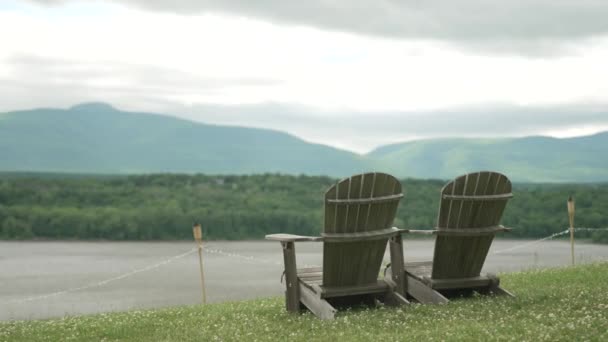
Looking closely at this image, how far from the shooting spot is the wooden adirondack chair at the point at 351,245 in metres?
7.93

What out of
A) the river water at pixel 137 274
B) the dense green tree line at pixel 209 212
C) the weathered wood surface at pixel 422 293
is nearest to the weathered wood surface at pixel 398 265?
the weathered wood surface at pixel 422 293

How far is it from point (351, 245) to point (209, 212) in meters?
43.3

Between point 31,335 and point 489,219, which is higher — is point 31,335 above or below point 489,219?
below

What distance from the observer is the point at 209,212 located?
5072cm

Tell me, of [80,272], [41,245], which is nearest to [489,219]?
[80,272]

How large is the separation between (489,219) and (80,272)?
73.1 ft

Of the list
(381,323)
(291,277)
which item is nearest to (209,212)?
(291,277)

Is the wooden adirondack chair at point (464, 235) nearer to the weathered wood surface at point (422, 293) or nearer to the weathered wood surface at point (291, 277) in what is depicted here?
the weathered wood surface at point (422, 293)

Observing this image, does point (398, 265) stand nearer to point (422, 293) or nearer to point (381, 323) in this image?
point (422, 293)

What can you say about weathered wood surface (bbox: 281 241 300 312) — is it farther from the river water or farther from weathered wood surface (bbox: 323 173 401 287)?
the river water

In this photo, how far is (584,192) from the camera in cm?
5038

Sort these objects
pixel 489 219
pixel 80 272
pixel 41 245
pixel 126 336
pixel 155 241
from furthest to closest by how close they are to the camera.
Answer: pixel 155 241
pixel 41 245
pixel 80 272
pixel 489 219
pixel 126 336

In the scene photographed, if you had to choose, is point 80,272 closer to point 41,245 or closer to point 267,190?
point 41,245

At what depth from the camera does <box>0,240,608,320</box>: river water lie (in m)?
17.7
